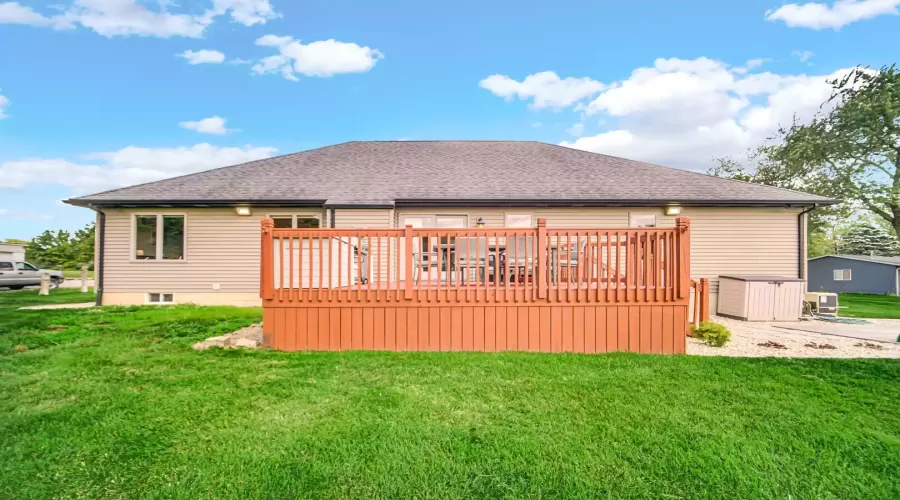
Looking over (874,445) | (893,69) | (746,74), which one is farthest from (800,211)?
(893,69)

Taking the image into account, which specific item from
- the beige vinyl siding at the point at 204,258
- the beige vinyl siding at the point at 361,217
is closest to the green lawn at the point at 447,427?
the beige vinyl siding at the point at 361,217

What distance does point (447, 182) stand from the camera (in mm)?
9594

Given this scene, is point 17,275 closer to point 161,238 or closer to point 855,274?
point 161,238

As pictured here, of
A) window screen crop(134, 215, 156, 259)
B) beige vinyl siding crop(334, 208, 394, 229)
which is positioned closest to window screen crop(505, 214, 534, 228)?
beige vinyl siding crop(334, 208, 394, 229)

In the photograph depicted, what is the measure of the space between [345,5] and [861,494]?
448 inches

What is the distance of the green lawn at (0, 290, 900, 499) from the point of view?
2000 millimetres

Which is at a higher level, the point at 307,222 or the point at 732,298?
the point at 307,222

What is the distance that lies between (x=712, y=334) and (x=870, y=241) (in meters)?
34.2

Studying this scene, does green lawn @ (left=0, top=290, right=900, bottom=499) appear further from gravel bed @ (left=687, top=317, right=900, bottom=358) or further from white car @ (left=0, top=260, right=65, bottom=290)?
white car @ (left=0, top=260, right=65, bottom=290)

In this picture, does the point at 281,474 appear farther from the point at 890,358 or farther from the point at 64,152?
the point at 64,152

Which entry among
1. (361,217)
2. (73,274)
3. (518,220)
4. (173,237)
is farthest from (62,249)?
(518,220)

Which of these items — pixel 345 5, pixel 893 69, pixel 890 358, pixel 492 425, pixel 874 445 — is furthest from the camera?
pixel 893 69

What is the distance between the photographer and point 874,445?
2.37 m

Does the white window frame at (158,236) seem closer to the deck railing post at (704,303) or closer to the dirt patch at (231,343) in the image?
the dirt patch at (231,343)
